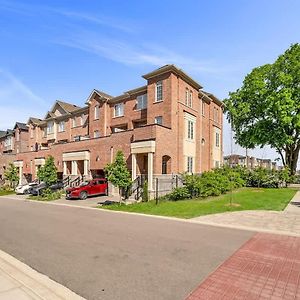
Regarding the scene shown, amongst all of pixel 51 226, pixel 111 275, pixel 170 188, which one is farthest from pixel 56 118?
pixel 111 275

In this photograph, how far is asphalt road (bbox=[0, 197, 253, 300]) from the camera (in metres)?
5.77

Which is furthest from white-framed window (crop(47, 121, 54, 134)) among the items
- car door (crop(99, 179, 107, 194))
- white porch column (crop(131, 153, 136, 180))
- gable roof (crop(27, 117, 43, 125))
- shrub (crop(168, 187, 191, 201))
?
shrub (crop(168, 187, 191, 201))

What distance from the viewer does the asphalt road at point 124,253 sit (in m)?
5.77

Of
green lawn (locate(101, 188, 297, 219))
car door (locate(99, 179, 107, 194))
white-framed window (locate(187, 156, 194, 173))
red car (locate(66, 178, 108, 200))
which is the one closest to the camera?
green lawn (locate(101, 188, 297, 219))

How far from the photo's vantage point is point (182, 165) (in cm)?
2677

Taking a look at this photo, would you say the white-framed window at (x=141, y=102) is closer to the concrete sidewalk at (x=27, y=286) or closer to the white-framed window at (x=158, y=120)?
→ the white-framed window at (x=158, y=120)

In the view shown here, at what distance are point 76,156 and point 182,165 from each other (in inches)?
519

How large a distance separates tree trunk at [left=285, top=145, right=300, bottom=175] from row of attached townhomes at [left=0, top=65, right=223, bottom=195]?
8.25 metres

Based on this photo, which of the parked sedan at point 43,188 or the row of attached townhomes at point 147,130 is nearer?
the row of attached townhomes at point 147,130

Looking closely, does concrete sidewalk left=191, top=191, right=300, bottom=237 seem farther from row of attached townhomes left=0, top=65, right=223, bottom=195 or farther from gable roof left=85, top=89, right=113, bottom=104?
gable roof left=85, top=89, right=113, bottom=104

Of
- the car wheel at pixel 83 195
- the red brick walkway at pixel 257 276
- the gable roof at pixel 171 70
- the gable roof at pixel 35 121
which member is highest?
the gable roof at pixel 171 70

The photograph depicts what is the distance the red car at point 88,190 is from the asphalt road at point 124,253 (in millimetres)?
11607

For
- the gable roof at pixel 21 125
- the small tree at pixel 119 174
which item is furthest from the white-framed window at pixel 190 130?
the gable roof at pixel 21 125

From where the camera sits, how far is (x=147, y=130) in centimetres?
2389
